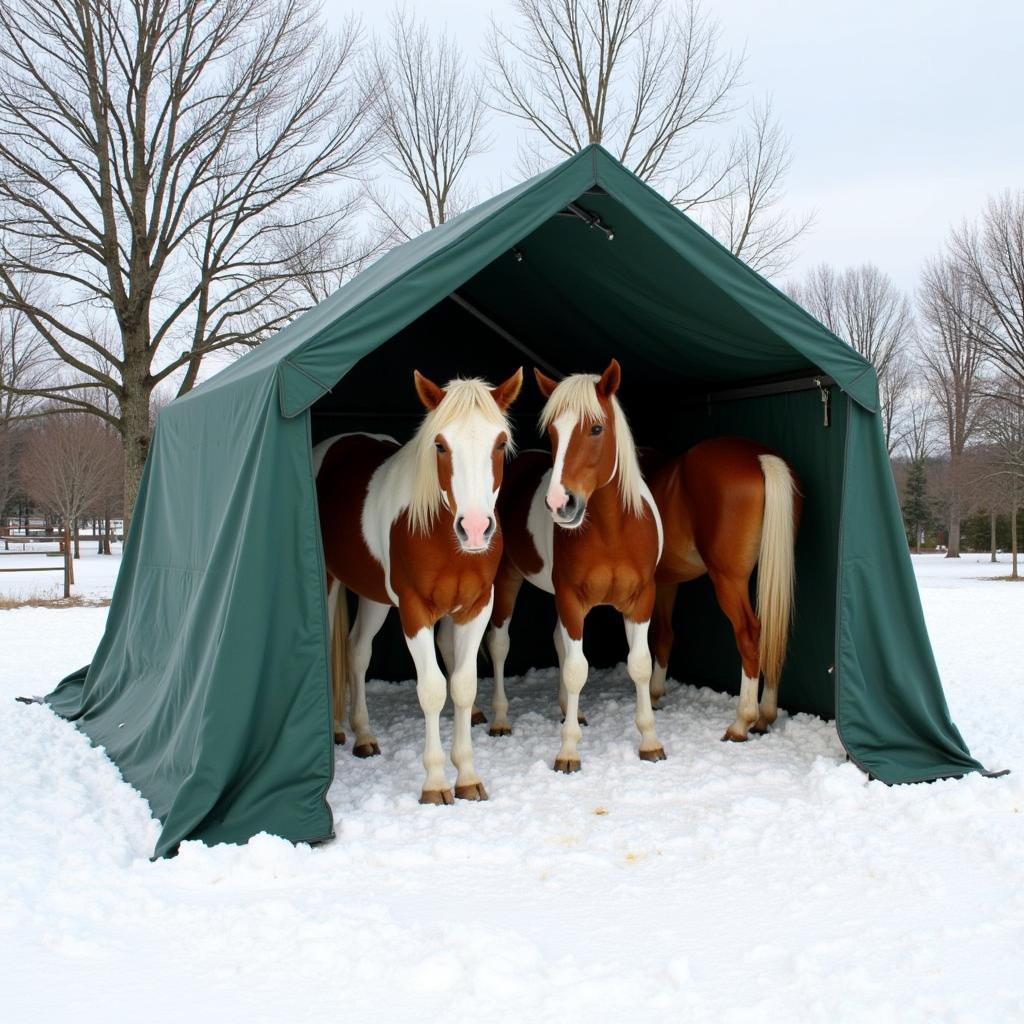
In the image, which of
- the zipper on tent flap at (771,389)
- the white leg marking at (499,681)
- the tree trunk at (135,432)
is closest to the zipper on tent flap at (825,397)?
the zipper on tent flap at (771,389)

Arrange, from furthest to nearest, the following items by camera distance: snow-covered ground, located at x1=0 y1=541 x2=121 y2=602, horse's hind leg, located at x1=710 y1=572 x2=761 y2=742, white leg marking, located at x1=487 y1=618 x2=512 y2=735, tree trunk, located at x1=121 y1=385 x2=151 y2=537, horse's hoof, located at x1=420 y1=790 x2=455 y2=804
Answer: snow-covered ground, located at x1=0 y1=541 x2=121 y2=602 < tree trunk, located at x1=121 y1=385 x2=151 y2=537 < white leg marking, located at x1=487 y1=618 x2=512 y2=735 < horse's hind leg, located at x1=710 y1=572 x2=761 y2=742 < horse's hoof, located at x1=420 y1=790 x2=455 y2=804

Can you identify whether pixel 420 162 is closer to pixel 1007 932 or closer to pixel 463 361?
pixel 463 361

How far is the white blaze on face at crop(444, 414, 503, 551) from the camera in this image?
12.0ft

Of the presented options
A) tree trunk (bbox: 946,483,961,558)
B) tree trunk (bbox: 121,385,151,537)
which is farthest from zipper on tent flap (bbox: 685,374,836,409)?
tree trunk (bbox: 946,483,961,558)

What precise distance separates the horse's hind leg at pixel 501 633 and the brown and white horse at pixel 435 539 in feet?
2.51

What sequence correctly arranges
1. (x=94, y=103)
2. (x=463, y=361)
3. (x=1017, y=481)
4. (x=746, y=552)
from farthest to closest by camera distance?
(x=1017, y=481) → (x=94, y=103) → (x=463, y=361) → (x=746, y=552)

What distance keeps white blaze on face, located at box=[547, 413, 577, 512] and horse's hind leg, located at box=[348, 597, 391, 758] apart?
1.38 meters

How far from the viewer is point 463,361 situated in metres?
6.63

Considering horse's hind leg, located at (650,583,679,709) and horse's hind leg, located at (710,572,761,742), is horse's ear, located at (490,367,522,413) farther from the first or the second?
horse's hind leg, located at (650,583,679,709)

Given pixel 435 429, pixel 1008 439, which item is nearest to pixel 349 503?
pixel 435 429

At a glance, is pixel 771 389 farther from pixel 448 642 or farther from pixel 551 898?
pixel 551 898

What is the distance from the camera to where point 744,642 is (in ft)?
16.0

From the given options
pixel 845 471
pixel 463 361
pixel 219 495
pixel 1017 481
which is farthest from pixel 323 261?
pixel 1017 481

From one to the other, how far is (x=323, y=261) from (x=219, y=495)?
9044 millimetres
